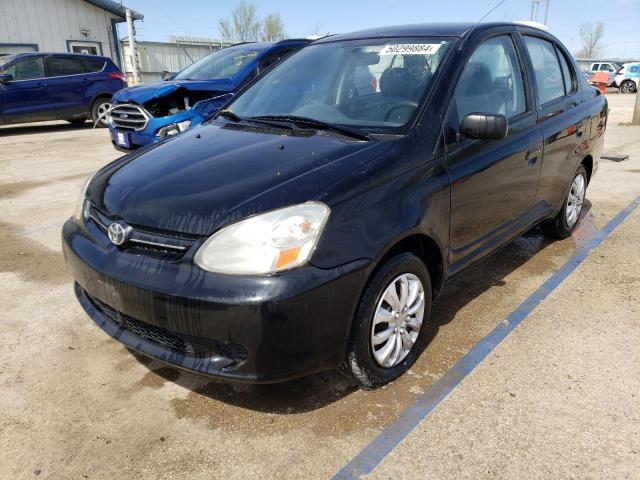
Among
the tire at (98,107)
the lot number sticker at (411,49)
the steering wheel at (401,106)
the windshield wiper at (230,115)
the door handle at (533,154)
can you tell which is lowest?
the tire at (98,107)

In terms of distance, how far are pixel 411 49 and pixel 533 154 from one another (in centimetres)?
112

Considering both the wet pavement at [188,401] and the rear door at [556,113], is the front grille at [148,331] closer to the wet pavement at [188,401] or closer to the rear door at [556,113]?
the wet pavement at [188,401]

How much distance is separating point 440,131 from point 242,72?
5.02 m

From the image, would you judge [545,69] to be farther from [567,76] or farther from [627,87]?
[627,87]

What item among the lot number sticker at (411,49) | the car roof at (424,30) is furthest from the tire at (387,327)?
the car roof at (424,30)

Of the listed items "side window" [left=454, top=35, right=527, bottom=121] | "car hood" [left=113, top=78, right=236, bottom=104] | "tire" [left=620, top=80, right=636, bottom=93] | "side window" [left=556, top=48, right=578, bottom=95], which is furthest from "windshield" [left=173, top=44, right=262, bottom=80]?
"tire" [left=620, top=80, right=636, bottom=93]

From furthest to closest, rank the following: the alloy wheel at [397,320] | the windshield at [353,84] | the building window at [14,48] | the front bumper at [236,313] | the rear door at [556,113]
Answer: the building window at [14,48], the rear door at [556,113], the windshield at [353,84], the alloy wheel at [397,320], the front bumper at [236,313]

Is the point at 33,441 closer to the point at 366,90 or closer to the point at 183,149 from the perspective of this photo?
the point at 183,149

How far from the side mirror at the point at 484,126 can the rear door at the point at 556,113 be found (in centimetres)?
104

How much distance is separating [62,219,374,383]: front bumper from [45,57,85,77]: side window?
→ 464 inches

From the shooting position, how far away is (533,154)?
3.48 meters

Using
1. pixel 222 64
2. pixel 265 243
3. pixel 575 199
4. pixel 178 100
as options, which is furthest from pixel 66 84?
pixel 265 243

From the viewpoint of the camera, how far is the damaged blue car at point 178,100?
6293 mm

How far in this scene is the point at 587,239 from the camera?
4672 mm
